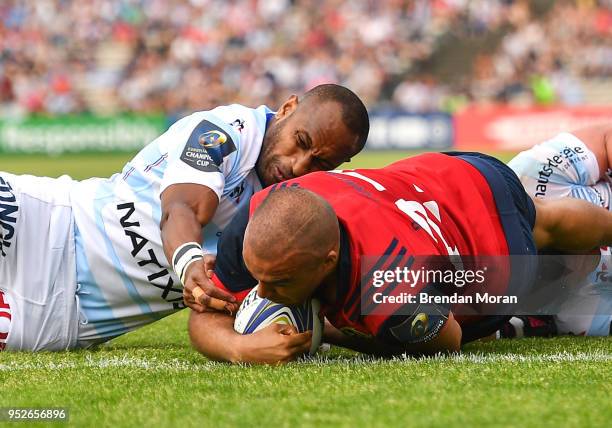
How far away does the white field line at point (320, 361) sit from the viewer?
14.8ft

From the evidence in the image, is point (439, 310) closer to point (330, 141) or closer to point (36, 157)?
point (330, 141)

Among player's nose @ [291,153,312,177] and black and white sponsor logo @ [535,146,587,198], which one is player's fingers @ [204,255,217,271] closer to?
player's nose @ [291,153,312,177]

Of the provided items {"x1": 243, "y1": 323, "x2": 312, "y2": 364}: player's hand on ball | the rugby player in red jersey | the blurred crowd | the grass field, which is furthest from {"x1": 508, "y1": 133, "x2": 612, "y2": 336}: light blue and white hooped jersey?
the blurred crowd

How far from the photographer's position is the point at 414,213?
4.35 m

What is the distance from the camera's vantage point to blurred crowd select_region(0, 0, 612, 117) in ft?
89.1

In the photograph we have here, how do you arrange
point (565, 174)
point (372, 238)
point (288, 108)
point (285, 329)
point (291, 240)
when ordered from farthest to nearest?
point (565, 174) → point (288, 108) → point (285, 329) → point (372, 238) → point (291, 240)

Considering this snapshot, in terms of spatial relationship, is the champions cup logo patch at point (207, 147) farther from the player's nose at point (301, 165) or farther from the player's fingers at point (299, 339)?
the player's fingers at point (299, 339)

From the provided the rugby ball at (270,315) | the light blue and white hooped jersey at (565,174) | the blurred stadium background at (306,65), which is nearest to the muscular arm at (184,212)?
the rugby ball at (270,315)

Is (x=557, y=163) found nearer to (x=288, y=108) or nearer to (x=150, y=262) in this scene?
(x=288, y=108)

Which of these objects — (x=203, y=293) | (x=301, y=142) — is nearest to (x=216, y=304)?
(x=203, y=293)

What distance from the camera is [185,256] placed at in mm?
4625

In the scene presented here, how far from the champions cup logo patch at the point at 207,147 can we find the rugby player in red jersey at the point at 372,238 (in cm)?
75

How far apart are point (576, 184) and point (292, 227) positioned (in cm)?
267

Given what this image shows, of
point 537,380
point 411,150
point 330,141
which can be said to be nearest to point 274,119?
point 330,141
